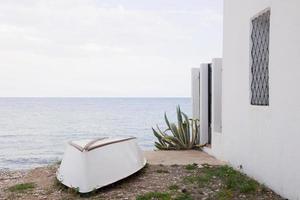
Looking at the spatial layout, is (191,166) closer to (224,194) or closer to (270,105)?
(224,194)

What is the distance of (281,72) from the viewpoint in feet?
18.7

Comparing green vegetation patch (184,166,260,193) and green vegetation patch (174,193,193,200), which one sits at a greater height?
green vegetation patch (184,166,260,193)

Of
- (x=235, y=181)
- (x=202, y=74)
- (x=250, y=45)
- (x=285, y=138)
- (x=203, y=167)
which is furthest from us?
(x=202, y=74)

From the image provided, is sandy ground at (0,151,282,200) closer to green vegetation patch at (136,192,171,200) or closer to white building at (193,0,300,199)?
green vegetation patch at (136,192,171,200)

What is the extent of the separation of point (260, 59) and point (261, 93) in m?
0.54

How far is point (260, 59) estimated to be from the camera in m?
6.84

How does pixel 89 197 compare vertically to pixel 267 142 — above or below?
below

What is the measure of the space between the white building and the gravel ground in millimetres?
541


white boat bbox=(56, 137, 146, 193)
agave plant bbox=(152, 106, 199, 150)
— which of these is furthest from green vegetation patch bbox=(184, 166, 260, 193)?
agave plant bbox=(152, 106, 199, 150)

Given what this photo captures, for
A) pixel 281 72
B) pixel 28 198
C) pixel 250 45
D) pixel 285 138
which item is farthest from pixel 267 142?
pixel 28 198

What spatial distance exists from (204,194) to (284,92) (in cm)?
185

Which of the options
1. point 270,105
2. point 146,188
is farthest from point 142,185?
point 270,105

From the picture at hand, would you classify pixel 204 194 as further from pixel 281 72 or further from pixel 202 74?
pixel 202 74

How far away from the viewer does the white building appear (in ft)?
17.7
